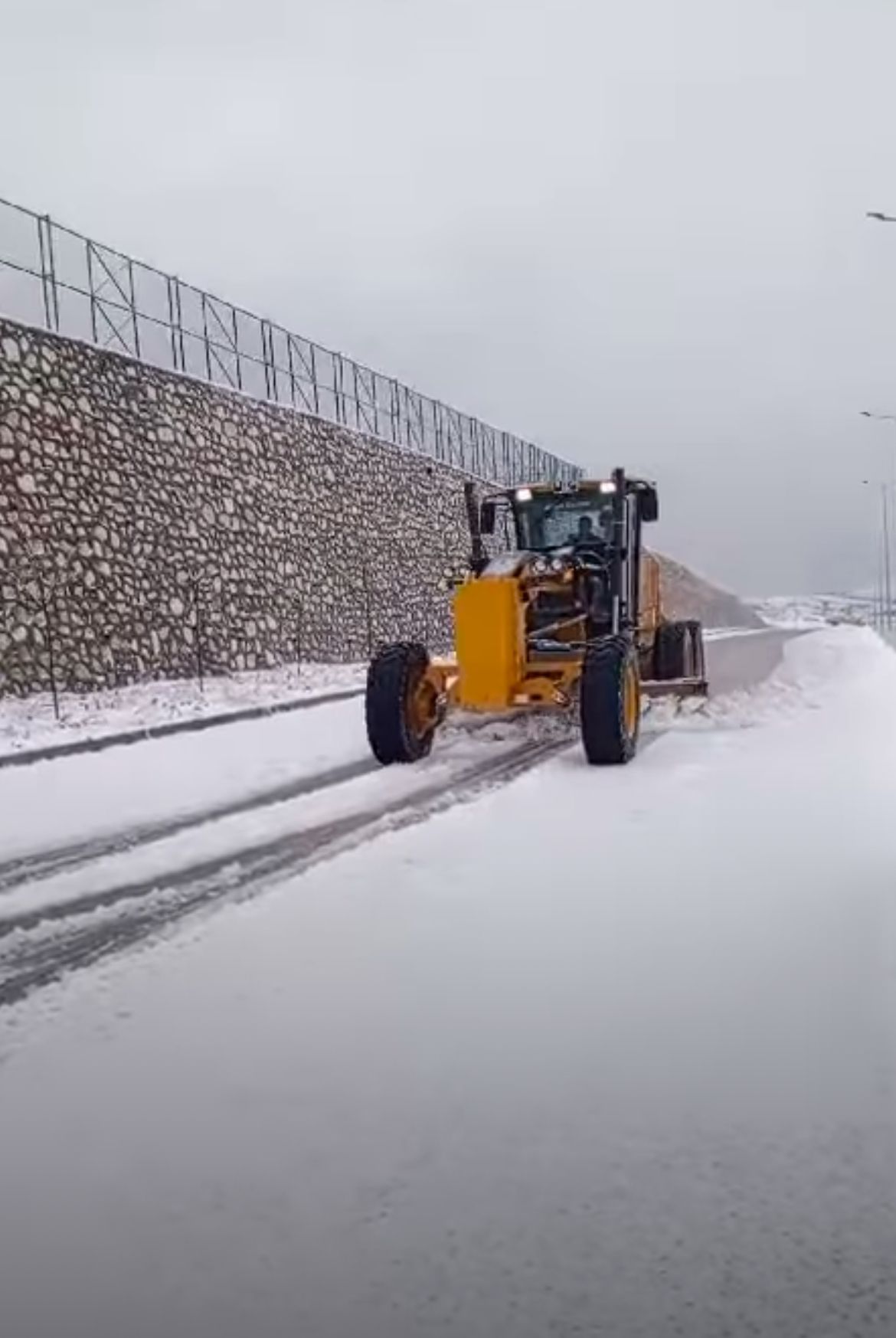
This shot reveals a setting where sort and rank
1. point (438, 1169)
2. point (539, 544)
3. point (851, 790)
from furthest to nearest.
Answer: point (539, 544) < point (851, 790) < point (438, 1169)

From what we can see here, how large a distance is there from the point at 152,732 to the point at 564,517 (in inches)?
203

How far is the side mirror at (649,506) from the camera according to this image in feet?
43.4

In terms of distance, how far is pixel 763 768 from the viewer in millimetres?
9578

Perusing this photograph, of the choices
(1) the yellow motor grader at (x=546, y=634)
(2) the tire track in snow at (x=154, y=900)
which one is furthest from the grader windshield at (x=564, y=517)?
(2) the tire track in snow at (x=154, y=900)

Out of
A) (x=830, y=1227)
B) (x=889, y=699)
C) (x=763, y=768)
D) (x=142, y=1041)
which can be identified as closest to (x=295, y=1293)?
(x=830, y=1227)

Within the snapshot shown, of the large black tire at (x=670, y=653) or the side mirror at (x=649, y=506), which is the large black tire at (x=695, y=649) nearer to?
the large black tire at (x=670, y=653)

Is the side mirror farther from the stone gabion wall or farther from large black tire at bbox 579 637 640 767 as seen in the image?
the stone gabion wall

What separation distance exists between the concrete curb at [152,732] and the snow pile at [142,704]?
16 centimetres

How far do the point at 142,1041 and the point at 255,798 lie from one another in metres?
5.39

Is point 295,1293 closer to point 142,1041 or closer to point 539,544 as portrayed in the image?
point 142,1041

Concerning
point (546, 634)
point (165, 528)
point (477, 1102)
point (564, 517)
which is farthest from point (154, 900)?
point (165, 528)

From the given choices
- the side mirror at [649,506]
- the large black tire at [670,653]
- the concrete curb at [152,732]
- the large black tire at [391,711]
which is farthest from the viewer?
the large black tire at [670,653]

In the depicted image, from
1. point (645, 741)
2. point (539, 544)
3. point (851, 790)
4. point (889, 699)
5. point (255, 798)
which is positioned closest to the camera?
point (851, 790)

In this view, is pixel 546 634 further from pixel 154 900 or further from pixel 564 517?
pixel 154 900
